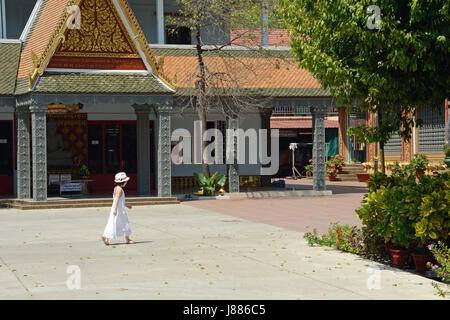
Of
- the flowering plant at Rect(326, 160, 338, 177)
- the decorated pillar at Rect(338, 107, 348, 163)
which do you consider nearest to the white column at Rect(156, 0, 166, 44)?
the flowering plant at Rect(326, 160, 338, 177)

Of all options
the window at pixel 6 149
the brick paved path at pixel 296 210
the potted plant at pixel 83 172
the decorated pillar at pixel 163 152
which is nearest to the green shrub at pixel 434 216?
the brick paved path at pixel 296 210

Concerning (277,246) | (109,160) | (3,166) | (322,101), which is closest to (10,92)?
(3,166)

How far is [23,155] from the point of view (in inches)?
1063

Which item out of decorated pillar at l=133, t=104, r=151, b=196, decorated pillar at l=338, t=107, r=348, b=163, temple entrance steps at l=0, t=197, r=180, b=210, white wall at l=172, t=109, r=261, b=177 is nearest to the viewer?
temple entrance steps at l=0, t=197, r=180, b=210

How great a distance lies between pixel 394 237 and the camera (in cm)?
1256

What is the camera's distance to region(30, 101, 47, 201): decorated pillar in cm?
2595

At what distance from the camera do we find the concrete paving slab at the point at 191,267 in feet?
33.6

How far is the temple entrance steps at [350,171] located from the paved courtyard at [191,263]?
21.5 m

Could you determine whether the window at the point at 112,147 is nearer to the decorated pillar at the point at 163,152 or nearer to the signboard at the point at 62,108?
the signboard at the point at 62,108

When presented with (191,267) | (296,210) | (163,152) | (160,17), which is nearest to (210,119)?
(160,17)

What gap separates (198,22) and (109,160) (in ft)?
24.7

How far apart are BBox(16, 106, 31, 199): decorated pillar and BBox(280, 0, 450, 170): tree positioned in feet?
52.3

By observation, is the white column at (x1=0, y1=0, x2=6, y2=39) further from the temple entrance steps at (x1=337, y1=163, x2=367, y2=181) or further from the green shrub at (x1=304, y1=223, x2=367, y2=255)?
the temple entrance steps at (x1=337, y1=163, x2=367, y2=181)

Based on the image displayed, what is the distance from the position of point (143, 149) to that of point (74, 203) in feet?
14.3
